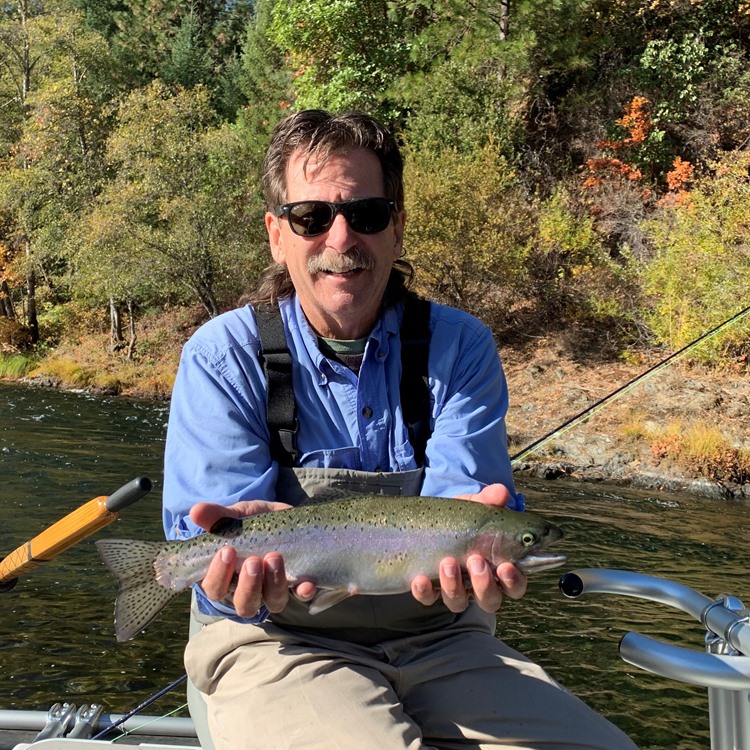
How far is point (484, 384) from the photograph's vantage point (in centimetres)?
320

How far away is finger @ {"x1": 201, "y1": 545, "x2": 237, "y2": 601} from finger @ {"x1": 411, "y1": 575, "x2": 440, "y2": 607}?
52cm

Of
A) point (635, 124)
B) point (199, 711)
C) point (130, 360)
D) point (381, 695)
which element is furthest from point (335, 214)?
point (130, 360)

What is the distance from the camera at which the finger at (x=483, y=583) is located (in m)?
2.56

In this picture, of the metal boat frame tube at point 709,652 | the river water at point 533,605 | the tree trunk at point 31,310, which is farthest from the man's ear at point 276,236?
the tree trunk at point 31,310

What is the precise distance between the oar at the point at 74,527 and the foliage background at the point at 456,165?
17.8m

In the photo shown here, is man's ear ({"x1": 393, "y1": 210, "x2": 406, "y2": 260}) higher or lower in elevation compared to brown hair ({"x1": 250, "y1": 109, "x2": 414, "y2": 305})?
lower

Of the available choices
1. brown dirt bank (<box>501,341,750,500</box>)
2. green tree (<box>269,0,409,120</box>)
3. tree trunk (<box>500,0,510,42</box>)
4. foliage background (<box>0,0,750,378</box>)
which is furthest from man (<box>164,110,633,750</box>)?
tree trunk (<box>500,0,510,42</box>)

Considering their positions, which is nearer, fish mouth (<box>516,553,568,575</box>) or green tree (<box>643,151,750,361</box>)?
fish mouth (<box>516,553,568,575</box>)

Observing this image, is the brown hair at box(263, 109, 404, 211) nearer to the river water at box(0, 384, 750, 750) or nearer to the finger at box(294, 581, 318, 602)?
the finger at box(294, 581, 318, 602)

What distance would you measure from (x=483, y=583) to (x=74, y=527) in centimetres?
151

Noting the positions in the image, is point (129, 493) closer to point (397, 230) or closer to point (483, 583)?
point (483, 583)

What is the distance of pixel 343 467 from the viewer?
3.03 meters

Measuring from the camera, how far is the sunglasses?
314 cm

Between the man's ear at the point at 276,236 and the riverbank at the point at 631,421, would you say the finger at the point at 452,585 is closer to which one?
the man's ear at the point at 276,236
